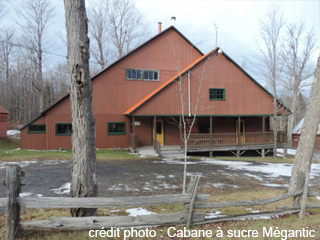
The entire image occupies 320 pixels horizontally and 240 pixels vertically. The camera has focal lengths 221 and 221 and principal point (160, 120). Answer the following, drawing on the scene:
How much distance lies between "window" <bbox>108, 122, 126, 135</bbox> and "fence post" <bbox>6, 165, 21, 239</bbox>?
13894 mm

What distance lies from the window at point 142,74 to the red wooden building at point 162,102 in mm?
81

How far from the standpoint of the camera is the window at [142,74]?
18234mm

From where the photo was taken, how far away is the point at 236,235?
4230mm

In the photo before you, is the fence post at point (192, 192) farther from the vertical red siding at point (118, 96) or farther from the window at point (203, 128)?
the window at point (203, 128)

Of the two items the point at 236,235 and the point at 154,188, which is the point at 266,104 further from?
the point at 236,235

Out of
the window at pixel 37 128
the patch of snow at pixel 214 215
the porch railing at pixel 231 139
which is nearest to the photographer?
the patch of snow at pixel 214 215

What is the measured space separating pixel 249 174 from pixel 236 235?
7478 millimetres

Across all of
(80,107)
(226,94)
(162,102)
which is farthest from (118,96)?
(80,107)

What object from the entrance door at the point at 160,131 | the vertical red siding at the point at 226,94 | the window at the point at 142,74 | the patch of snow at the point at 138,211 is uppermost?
the window at the point at 142,74

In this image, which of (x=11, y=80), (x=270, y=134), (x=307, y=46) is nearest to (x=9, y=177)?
(x=270, y=134)

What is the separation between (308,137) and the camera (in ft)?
19.9

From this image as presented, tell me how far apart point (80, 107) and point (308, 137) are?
19.6 feet

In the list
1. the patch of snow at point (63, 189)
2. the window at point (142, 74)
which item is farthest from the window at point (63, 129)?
the patch of snow at point (63, 189)

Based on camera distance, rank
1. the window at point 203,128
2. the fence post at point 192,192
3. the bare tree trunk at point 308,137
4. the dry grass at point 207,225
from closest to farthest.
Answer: the dry grass at point 207,225 < the fence post at point 192,192 < the bare tree trunk at point 308,137 < the window at point 203,128
